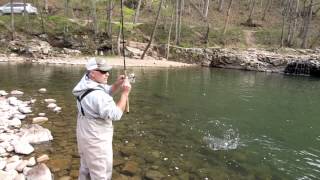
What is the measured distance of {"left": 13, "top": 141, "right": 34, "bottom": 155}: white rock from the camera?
10258mm

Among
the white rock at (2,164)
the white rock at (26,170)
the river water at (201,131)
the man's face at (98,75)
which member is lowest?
the river water at (201,131)

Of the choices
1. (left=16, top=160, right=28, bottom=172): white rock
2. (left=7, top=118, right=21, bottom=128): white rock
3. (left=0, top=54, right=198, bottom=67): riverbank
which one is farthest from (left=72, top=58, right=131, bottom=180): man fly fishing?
(left=0, top=54, right=198, bottom=67): riverbank

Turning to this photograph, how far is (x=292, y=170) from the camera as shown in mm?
10766

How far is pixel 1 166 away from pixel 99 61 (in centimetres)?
456

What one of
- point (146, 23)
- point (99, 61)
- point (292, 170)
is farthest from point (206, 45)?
point (99, 61)

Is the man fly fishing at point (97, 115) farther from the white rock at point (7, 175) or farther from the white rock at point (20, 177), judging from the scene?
the white rock at point (7, 175)

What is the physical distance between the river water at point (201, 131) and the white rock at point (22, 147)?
200mm

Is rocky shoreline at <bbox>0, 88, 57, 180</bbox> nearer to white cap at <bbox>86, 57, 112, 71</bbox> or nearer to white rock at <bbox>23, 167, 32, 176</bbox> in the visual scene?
white rock at <bbox>23, 167, 32, 176</bbox>

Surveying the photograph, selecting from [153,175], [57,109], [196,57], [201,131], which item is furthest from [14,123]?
[196,57]

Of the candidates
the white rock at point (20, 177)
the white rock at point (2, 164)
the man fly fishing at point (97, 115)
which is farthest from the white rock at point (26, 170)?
the man fly fishing at point (97, 115)

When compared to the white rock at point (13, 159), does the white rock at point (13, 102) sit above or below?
above

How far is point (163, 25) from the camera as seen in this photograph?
51.0 meters

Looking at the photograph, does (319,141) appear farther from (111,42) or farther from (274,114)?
(111,42)

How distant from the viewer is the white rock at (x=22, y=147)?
10.3m
